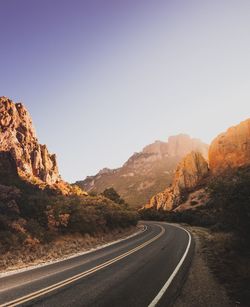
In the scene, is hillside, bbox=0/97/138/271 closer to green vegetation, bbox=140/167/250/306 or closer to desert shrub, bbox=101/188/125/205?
green vegetation, bbox=140/167/250/306

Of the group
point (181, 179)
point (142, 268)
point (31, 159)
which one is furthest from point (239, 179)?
point (181, 179)

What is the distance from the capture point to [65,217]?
25031 mm

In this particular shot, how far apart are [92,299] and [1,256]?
336 inches

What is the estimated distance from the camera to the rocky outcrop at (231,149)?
3986 inches

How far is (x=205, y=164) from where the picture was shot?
11488cm

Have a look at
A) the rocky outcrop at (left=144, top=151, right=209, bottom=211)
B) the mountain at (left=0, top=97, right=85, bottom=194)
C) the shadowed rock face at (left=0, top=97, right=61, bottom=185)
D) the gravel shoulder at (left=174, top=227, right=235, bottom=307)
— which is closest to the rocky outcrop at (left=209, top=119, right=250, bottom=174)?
the rocky outcrop at (left=144, top=151, right=209, bottom=211)

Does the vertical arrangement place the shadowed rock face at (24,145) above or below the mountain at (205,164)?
above

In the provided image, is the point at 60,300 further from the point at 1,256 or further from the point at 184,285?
the point at 1,256

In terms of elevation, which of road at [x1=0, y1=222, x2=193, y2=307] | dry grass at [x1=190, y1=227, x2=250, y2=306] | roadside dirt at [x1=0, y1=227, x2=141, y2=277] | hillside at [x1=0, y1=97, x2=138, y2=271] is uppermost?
hillside at [x1=0, y1=97, x2=138, y2=271]

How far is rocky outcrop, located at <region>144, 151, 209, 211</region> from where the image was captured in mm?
107800

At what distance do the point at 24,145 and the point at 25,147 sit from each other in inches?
49.0

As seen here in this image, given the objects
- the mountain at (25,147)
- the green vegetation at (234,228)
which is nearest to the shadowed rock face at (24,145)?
the mountain at (25,147)

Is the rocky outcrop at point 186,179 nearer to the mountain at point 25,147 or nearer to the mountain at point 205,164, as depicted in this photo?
the mountain at point 205,164

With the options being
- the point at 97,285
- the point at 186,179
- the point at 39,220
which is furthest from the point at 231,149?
the point at 97,285
